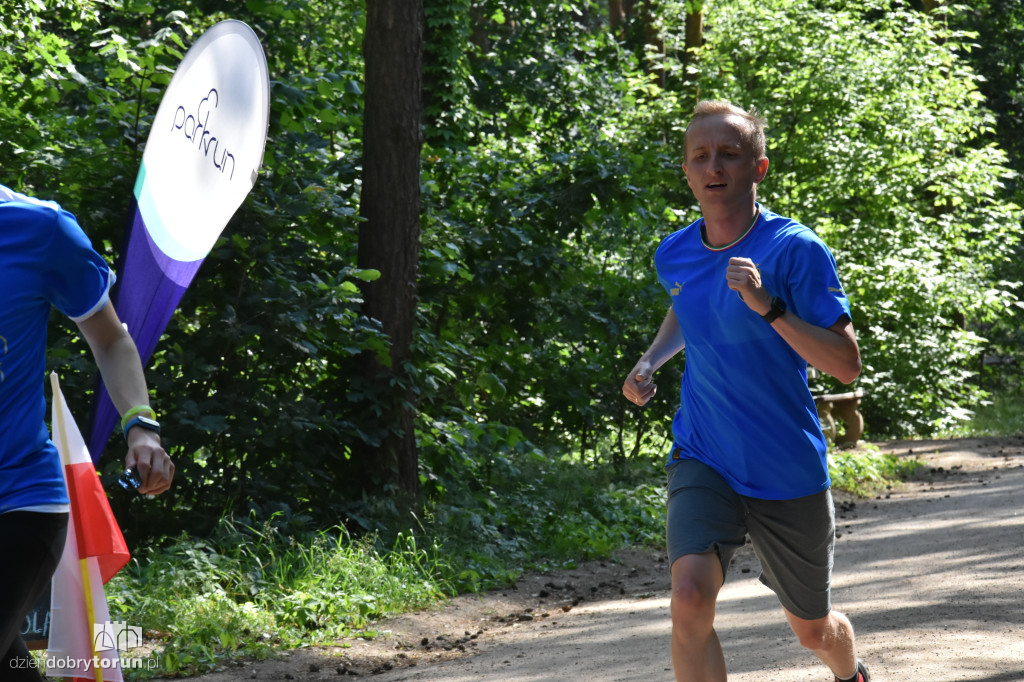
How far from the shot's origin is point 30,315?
2574mm

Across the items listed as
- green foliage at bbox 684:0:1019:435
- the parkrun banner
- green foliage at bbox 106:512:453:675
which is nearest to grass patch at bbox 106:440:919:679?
green foliage at bbox 106:512:453:675

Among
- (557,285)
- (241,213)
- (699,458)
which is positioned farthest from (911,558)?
(241,213)

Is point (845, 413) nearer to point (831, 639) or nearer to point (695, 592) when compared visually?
point (831, 639)

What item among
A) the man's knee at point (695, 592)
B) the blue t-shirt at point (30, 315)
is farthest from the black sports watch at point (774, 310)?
the blue t-shirt at point (30, 315)

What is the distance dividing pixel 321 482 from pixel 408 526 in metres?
0.78

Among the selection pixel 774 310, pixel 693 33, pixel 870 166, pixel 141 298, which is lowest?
pixel 774 310

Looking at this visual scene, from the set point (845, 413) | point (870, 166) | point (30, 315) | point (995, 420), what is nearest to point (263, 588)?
point (30, 315)

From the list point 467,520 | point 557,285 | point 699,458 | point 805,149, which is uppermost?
point 805,149

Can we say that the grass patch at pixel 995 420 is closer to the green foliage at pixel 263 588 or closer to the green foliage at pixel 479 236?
the green foliage at pixel 479 236

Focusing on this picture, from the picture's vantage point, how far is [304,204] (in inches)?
306

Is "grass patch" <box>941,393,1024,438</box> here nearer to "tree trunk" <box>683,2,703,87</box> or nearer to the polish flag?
"tree trunk" <box>683,2,703,87</box>

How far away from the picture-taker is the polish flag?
357 centimetres

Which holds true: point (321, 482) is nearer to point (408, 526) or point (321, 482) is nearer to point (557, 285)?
point (408, 526)

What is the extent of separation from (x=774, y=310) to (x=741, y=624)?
3.59 m
